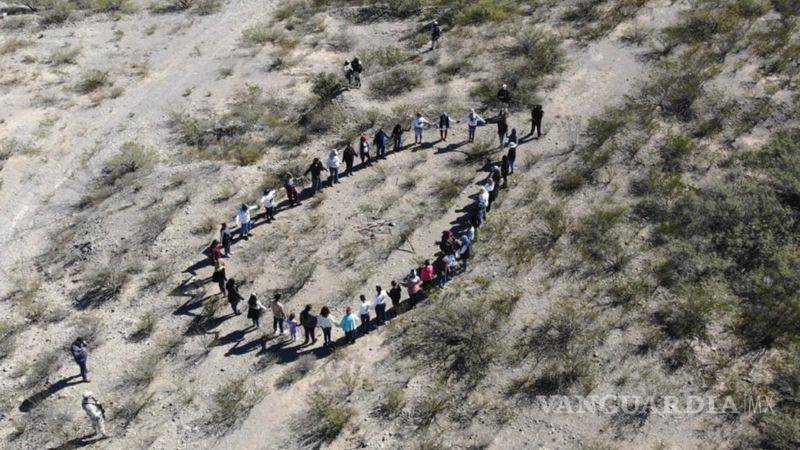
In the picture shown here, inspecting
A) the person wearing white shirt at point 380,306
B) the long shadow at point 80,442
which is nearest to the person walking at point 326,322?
the person wearing white shirt at point 380,306

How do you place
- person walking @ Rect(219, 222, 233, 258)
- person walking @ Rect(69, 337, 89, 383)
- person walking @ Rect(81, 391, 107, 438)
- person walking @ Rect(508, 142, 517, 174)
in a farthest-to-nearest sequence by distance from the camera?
person walking @ Rect(508, 142, 517, 174)
person walking @ Rect(219, 222, 233, 258)
person walking @ Rect(69, 337, 89, 383)
person walking @ Rect(81, 391, 107, 438)

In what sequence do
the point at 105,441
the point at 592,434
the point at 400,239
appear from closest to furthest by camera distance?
the point at 592,434 < the point at 105,441 < the point at 400,239

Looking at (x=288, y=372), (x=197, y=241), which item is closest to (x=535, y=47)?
(x=197, y=241)

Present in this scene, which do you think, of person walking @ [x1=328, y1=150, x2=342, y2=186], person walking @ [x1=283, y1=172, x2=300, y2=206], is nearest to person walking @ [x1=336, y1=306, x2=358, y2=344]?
person walking @ [x1=283, y1=172, x2=300, y2=206]

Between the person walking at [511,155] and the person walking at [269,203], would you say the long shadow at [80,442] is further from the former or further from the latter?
the person walking at [511,155]

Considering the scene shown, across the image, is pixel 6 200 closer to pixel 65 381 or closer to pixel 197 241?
pixel 197 241

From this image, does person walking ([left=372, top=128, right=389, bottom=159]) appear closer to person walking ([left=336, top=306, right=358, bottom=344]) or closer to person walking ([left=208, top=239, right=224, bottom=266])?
person walking ([left=208, top=239, right=224, bottom=266])
